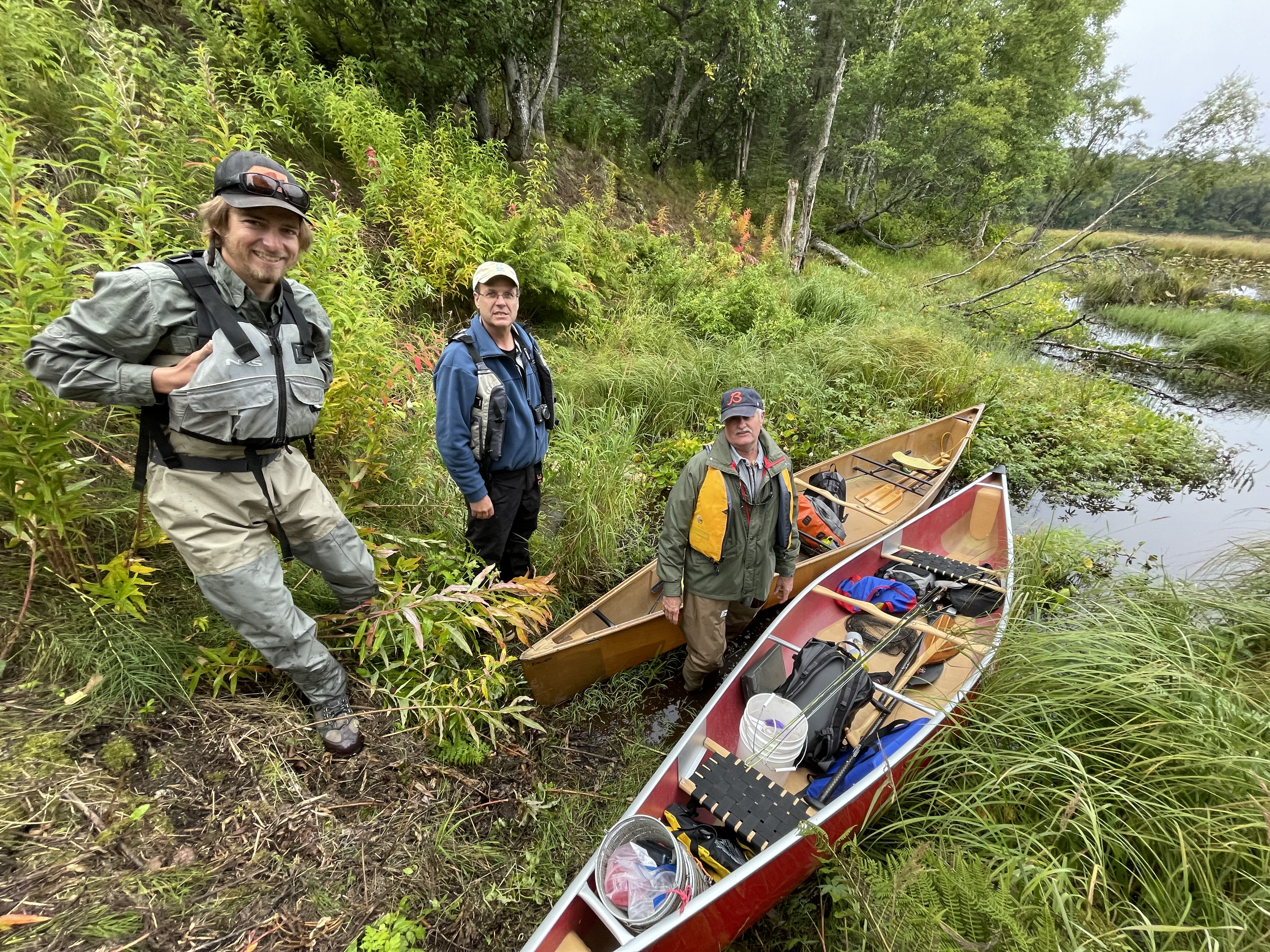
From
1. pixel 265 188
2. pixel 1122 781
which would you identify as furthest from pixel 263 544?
pixel 1122 781

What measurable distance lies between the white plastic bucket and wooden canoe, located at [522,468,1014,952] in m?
0.15

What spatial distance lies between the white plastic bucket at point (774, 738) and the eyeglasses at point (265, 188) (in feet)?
10.4

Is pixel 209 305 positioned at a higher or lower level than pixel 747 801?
higher

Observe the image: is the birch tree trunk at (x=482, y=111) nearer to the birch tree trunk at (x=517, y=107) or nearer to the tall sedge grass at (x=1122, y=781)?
the birch tree trunk at (x=517, y=107)

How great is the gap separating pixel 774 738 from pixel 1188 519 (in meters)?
7.02

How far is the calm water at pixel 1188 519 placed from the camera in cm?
541

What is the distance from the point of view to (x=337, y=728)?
228cm

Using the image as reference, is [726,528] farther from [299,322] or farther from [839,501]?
[839,501]

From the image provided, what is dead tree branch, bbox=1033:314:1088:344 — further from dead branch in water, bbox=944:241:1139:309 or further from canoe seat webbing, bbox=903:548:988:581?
canoe seat webbing, bbox=903:548:988:581

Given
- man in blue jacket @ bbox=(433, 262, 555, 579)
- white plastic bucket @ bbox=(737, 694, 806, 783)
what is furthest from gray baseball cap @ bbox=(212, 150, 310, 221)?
white plastic bucket @ bbox=(737, 694, 806, 783)

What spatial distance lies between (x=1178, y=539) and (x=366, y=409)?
27.9 ft

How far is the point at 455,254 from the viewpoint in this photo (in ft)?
17.7

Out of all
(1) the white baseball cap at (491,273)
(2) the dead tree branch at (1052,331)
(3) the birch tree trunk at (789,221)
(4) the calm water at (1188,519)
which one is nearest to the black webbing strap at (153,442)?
(1) the white baseball cap at (491,273)

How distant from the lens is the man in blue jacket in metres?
2.63
